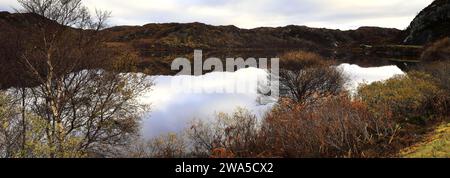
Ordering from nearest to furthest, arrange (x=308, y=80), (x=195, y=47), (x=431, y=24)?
(x=308, y=80)
(x=431, y=24)
(x=195, y=47)

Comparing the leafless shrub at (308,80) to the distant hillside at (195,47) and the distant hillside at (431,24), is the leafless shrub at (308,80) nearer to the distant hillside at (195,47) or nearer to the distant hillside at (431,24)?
the distant hillside at (195,47)

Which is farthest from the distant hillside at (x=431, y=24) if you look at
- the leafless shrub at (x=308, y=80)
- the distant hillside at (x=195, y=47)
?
the leafless shrub at (x=308, y=80)

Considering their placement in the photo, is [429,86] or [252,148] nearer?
[252,148]

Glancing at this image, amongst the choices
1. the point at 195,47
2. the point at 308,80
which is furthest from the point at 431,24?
the point at 195,47

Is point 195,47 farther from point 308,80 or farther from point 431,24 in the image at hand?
point 308,80

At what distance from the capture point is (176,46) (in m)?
187

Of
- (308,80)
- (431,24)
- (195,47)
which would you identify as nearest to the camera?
(308,80)

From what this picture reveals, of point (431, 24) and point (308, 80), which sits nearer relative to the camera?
point (308, 80)

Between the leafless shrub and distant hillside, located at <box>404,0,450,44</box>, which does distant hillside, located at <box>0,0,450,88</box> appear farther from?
the leafless shrub

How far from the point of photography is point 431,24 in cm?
12900
